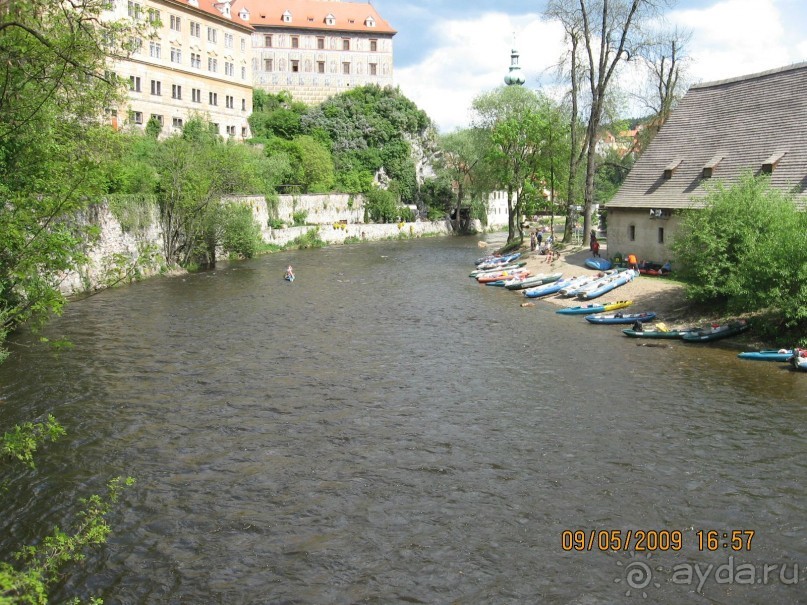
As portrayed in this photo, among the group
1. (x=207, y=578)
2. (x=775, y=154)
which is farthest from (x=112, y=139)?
(x=775, y=154)

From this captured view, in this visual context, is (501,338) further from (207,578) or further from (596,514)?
(207,578)

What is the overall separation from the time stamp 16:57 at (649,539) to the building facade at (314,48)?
80.9 metres

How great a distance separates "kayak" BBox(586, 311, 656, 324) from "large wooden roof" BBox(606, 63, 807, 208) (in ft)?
16.5

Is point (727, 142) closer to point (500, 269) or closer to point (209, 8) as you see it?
point (500, 269)

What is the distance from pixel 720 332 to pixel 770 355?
101 inches

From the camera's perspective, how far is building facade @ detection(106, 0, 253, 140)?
6050 cm

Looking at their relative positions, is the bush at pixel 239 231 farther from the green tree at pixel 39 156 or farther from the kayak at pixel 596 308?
the green tree at pixel 39 156

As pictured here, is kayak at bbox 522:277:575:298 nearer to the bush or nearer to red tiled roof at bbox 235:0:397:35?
the bush

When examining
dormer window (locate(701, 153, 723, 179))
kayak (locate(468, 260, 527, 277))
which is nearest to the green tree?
dormer window (locate(701, 153, 723, 179))

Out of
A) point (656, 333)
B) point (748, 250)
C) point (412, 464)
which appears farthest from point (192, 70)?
point (412, 464)

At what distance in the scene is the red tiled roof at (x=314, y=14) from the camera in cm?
8725

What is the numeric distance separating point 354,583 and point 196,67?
63.4 meters

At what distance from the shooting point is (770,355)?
21.5m

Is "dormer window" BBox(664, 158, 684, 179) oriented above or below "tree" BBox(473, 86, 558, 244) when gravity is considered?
below
